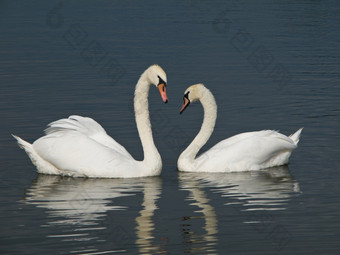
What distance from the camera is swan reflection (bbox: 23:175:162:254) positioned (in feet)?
29.6

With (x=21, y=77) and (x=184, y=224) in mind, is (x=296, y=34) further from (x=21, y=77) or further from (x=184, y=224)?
(x=184, y=224)

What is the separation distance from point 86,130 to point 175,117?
127 inches

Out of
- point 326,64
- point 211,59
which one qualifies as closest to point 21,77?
point 211,59

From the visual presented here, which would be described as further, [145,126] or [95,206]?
[145,126]

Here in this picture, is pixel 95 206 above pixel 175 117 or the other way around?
the other way around

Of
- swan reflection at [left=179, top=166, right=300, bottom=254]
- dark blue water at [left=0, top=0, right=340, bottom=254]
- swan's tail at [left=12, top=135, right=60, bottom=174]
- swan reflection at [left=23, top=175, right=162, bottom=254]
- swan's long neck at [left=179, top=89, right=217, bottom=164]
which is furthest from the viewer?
swan's long neck at [left=179, top=89, right=217, bottom=164]

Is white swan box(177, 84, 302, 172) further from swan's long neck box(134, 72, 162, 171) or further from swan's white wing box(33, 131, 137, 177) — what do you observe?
swan's white wing box(33, 131, 137, 177)

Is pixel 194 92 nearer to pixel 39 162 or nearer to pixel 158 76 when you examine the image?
pixel 158 76

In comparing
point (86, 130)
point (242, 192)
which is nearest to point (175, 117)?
point (86, 130)

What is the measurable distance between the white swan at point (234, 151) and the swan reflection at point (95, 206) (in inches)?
33.1

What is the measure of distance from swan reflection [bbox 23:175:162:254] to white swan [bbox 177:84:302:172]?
0.84m

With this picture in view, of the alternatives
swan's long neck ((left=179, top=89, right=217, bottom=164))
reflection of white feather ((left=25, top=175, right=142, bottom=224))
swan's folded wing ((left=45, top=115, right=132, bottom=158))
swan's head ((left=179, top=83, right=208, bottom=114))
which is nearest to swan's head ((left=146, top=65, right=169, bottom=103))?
swan's head ((left=179, top=83, right=208, bottom=114))

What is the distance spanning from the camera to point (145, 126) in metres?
12.3

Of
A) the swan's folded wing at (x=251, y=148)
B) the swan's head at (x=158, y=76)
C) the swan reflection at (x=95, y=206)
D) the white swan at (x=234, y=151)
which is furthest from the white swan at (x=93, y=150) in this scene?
the swan's folded wing at (x=251, y=148)
